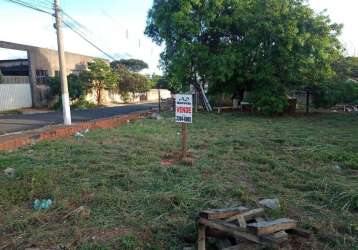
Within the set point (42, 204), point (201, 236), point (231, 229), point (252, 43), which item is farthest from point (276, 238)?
point (252, 43)

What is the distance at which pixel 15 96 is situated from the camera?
2255 cm

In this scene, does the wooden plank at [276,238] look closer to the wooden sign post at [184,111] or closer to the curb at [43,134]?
the wooden sign post at [184,111]

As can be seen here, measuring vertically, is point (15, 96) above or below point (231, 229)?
above

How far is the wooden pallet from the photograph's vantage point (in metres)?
2.85

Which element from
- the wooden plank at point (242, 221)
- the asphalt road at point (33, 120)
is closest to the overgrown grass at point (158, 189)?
the wooden plank at point (242, 221)

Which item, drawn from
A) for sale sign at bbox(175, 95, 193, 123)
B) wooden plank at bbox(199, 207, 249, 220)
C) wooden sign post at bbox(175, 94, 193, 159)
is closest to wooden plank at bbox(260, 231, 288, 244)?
wooden plank at bbox(199, 207, 249, 220)

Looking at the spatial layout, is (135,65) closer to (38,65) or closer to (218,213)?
(38,65)

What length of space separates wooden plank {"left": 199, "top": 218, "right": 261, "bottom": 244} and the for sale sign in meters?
3.63

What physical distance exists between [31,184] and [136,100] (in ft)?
122

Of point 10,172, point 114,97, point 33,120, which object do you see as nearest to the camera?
point 10,172

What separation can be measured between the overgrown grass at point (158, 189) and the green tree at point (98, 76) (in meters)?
20.4

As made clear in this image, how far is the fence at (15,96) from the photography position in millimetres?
21406

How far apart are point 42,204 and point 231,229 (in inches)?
100

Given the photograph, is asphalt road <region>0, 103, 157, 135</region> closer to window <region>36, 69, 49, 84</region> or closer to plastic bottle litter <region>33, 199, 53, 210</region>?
plastic bottle litter <region>33, 199, 53, 210</region>
